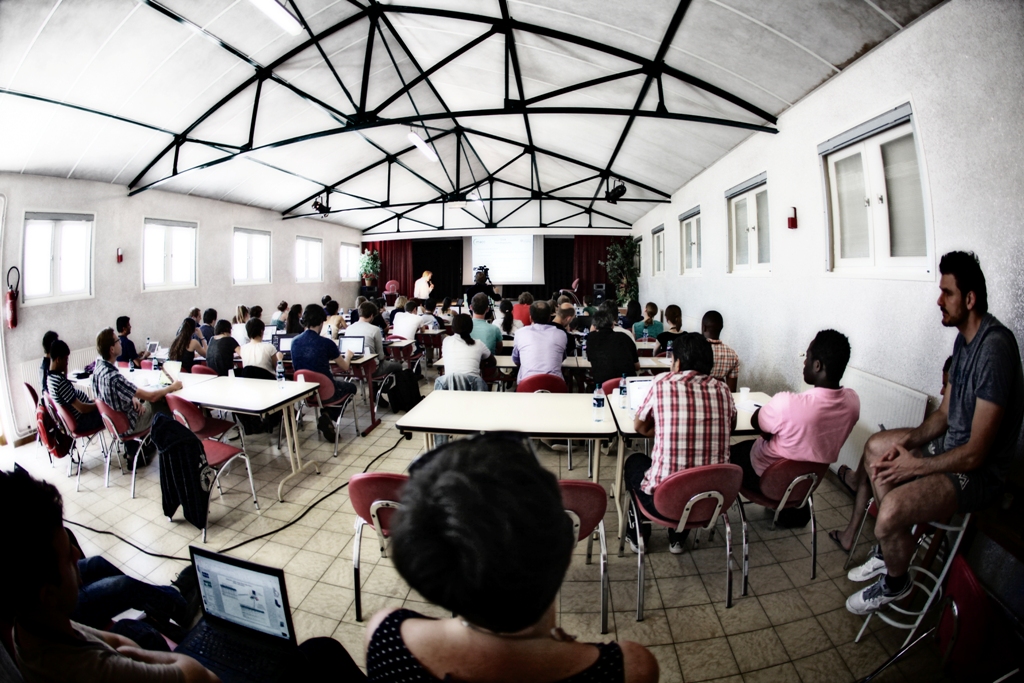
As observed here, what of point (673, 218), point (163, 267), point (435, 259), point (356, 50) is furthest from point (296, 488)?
point (435, 259)

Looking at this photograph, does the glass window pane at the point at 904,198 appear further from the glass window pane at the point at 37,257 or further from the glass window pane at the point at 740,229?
the glass window pane at the point at 37,257

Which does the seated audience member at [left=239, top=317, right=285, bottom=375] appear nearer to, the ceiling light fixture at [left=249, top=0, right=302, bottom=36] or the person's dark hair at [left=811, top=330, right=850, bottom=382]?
the ceiling light fixture at [left=249, top=0, right=302, bottom=36]

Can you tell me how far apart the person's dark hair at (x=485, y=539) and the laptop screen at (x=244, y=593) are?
2.68 feet

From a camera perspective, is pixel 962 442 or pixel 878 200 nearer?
pixel 962 442

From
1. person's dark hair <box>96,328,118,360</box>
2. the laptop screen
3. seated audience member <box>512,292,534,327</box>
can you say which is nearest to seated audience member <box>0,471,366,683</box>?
the laptop screen

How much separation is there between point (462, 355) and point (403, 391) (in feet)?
5.32

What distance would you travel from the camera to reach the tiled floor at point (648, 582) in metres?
1.90

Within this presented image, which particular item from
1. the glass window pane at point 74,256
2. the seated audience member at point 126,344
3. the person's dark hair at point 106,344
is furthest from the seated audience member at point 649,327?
the glass window pane at point 74,256

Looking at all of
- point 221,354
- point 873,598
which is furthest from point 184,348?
point 873,598

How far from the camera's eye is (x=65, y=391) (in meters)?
3.38

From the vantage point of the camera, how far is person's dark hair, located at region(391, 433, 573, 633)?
23.9 inches

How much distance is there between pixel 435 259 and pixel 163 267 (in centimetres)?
895

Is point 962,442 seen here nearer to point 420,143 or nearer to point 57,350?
point 57,350

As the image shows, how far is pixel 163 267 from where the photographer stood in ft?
24.1
